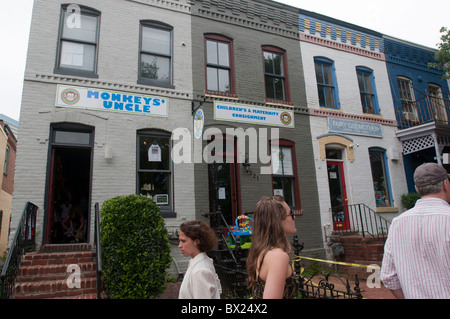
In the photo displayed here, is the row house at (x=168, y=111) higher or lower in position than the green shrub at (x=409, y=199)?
higher

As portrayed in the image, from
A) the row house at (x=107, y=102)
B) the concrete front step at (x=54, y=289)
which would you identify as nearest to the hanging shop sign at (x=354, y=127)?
the row house at (x=107, y=102)

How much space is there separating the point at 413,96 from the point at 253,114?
7780mm

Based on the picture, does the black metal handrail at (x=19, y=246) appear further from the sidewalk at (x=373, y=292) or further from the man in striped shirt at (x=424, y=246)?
the sidewalk at (x=373, y=292)

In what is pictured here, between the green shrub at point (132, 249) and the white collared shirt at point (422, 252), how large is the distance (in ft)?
14.2

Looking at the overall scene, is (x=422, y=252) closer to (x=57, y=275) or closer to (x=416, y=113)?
(x=57, y=275)

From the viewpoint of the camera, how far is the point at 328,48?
37.0 ft

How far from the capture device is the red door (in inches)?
386

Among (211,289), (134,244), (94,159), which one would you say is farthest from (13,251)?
(211,289)

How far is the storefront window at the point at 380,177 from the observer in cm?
1076

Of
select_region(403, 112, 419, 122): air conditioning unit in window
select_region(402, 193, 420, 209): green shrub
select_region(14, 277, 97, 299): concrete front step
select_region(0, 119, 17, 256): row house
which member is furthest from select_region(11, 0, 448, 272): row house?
select_region(0, 119, 17, 256): row house

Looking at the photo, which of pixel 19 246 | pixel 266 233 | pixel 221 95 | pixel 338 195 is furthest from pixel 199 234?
pixel 338 195

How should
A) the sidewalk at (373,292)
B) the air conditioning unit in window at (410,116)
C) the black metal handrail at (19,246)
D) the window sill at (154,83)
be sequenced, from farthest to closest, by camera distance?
the air conditioning unit in window at (410,116) → the window sill at (154,83) → the sidewalk at (373,292) → the black metal handrail at (19,246)
